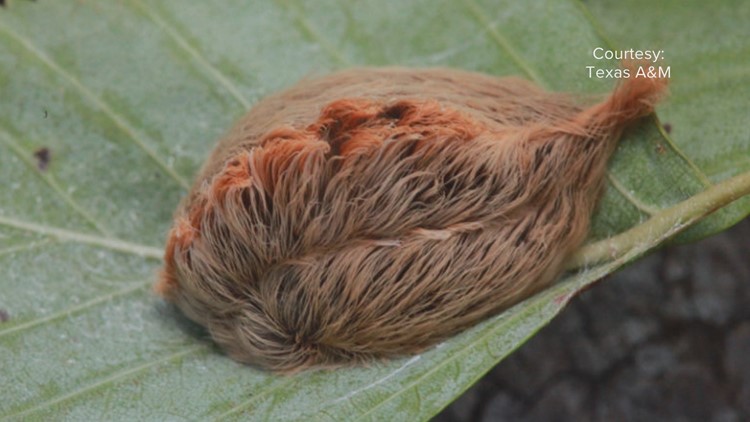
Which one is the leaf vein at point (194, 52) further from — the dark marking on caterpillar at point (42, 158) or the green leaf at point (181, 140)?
the dark marking on caterpillar at point (42, 158)

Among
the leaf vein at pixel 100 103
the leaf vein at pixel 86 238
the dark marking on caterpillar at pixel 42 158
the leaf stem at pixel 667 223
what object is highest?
the leaf stem at pixel 667 223

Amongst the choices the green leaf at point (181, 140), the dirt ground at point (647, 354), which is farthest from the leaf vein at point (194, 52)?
the dirt ground at point (647, 354)

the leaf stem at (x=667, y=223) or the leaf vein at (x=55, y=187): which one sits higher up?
the leaf stem at (x=667, y=223)

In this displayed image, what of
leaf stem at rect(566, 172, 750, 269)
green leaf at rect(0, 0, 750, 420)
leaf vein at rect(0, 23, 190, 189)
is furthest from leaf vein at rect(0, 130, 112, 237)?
leaf stem at rect(566, 172, 750, 269)

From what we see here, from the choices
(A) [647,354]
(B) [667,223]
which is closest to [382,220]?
(B) [667,223]

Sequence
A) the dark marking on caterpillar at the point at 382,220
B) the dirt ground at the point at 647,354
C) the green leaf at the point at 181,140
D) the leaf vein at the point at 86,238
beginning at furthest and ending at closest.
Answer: the dirt ground at the point at 647,354, the leaf vein at the point at 86,238, the green leaf at the point at 181,140, the dark marking on caterpillar at the point at 382,220

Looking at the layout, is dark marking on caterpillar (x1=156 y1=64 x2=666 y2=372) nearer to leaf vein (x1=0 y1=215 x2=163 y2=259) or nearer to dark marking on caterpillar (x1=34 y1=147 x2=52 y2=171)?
leaf vein (x1=0 y1=215 x2=163 y2=259)

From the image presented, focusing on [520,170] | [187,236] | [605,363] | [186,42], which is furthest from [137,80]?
[605,363]

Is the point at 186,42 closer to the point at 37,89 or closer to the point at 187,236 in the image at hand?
the point at 37,89
